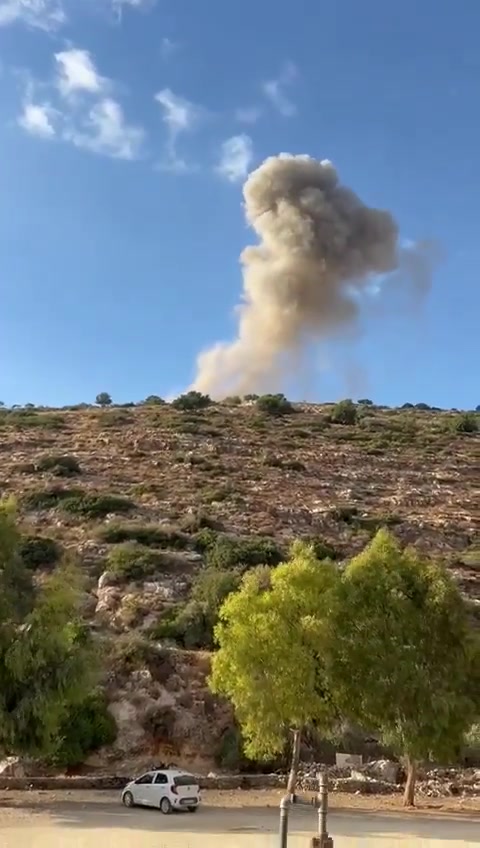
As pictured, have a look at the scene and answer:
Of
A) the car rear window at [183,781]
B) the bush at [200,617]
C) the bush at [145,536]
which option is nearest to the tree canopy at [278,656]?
the car rear window at [183,781]

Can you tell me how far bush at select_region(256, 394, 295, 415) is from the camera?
7975 centimetres

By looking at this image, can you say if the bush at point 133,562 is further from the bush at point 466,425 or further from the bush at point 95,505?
the bush at point 466,425

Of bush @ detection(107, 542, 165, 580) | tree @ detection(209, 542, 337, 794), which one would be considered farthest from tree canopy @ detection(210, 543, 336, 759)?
bush @ detection(107, 542, 165, 580)

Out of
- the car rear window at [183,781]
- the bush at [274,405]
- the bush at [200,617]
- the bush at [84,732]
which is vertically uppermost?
the bush at [274,405]

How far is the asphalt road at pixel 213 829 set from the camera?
15273mm

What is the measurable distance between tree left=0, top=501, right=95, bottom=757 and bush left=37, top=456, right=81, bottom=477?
35572 mm

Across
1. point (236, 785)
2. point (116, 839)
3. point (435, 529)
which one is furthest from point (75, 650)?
point (435, 529)

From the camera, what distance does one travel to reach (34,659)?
1938 centimetres

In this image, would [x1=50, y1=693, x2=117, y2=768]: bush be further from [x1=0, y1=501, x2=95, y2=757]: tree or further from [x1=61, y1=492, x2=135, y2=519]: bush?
[x1=61, y1=492, x2=135, y2=519]: bush

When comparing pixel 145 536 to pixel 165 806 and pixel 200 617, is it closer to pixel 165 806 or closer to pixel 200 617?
pixel 200 617

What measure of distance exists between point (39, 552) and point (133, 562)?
16.6 feet

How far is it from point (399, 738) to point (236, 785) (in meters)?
5.28

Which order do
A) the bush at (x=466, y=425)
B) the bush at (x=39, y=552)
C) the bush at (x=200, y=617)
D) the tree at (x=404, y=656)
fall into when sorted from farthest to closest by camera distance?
the bush at (x=466, y=425) → the bush at (x=39, y=552) → the bush at (x=200, y=617) → the tree at (x=404, y=656)

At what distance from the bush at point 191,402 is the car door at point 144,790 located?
5866cm
